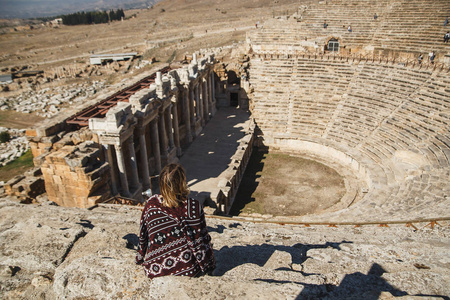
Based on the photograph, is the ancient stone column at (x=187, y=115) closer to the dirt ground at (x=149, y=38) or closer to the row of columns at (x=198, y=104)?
the row of columns at (x=198, y=104)

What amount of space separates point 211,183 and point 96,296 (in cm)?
1328

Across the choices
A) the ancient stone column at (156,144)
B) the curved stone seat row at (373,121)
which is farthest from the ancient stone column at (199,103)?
the ancient stone column at (156,144)

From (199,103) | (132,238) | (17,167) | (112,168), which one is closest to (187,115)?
(199,103)

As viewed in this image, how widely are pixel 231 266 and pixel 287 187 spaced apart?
1360 cm

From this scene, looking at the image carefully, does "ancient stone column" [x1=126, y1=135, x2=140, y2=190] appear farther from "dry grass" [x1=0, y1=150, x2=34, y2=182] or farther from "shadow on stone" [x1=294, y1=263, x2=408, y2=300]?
"dry grass" [x1=0, y1=150, x2=34, y2=182]

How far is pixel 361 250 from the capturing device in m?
7.39

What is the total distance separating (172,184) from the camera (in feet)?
15.0

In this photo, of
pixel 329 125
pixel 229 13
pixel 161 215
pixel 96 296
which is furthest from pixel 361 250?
pixel 229 13

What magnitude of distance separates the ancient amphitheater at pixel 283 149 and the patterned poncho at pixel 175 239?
176mm

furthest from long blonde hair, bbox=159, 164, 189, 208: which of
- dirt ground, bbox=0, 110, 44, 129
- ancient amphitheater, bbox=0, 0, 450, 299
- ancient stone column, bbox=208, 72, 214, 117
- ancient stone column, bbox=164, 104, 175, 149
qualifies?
dirt ground, bbox=0, 110, 44, 129

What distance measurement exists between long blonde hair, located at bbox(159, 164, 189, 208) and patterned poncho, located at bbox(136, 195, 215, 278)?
136 mm

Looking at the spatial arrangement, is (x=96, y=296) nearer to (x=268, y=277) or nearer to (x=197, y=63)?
(x=268, y=277)

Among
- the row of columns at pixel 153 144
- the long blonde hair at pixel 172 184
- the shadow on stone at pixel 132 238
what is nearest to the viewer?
the long blonde hair at pixel 172 184

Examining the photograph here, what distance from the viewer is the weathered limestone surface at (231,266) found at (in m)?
4.75
